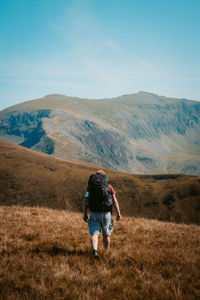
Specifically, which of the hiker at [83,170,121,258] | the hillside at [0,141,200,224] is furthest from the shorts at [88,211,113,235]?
the hillside at [0,141,200,224]

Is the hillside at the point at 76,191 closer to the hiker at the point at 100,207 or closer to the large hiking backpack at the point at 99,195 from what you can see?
the hiker at the point at 100,207

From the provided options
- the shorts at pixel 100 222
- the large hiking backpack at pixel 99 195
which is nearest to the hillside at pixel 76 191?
the shorts at pixel 100 222

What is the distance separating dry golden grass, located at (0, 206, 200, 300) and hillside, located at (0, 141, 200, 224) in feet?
307

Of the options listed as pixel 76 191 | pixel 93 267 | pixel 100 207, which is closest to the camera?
pixel 93 267

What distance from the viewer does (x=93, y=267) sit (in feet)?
16.6

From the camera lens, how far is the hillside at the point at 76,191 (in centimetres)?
10094

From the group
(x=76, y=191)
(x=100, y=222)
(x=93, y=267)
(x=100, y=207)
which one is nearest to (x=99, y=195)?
(x=100, y=207)

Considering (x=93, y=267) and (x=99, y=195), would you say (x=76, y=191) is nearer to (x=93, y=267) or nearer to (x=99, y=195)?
(x=99, y=195)

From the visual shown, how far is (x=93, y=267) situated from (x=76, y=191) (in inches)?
4562

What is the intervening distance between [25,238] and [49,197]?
110 meters

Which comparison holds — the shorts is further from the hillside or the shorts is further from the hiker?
the hillside

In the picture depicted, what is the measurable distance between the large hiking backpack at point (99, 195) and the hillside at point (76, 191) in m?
94.7

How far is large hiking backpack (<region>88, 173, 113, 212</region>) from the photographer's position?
6.06m

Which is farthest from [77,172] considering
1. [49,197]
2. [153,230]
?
[153,230]
